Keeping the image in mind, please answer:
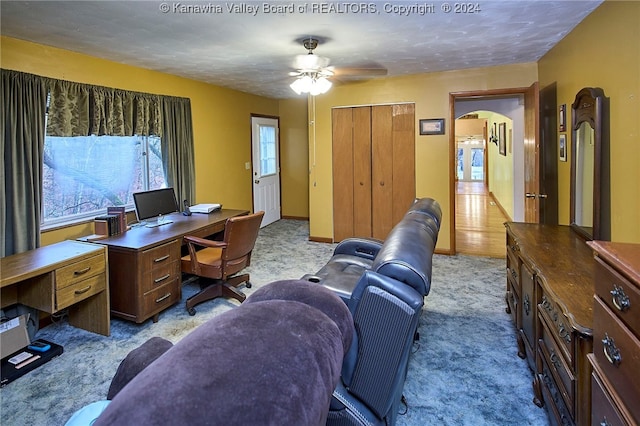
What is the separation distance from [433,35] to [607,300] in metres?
2.73

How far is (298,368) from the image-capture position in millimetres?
617

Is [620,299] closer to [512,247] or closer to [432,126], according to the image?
[512,247]

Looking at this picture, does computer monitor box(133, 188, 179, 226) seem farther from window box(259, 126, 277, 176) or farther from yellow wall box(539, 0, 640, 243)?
yellow wall box(539, 0, 640, 243)

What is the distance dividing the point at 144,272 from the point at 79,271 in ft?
1.44

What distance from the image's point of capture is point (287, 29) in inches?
120

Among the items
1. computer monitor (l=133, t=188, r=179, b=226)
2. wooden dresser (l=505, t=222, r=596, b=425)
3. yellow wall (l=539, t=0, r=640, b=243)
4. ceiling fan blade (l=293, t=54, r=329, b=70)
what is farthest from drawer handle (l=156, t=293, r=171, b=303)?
yellow wall (l=539, t=0, r=640, b=243)

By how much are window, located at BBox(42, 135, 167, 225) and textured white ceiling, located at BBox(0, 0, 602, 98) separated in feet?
2.69

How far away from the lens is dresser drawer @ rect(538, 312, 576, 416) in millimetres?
1547

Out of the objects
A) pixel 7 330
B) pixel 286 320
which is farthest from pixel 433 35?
pixel 7 330

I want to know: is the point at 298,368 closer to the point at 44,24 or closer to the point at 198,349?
the point at 198,349

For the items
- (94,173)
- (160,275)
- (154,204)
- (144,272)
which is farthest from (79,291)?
(94,173)

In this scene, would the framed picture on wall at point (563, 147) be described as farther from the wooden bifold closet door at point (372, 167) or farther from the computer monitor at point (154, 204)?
the computer monitor at point (154, 204)

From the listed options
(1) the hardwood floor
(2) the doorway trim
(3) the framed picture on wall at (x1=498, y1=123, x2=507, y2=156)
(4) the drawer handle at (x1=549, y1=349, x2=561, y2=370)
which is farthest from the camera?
(3) the framed picture on wall at (x1=498, y1=123, x2=507, y2=156)

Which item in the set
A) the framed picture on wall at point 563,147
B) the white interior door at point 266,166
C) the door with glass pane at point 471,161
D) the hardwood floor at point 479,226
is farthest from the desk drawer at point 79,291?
the door with glass pane at point 471,161
